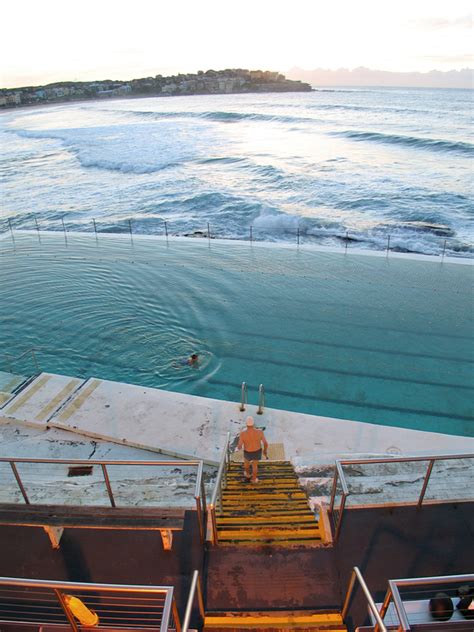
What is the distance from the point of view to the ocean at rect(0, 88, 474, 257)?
25406 mm

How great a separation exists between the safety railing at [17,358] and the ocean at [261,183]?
12.8 metres

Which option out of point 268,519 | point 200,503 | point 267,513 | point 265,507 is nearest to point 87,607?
point 200,503

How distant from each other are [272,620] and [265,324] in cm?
1011

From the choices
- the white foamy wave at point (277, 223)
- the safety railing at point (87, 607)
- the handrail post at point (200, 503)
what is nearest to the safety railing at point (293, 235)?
the white foamy wave at point (277, 223)

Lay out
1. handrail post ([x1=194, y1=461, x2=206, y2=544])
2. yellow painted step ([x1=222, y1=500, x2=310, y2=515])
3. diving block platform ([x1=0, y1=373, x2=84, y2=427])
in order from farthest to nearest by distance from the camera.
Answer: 1. diving block platform ([x1=0, y1=373, x2=84, y2=427])
2. yellow painted step ([x1=222, y1=500, x2=310, y2=515])
3. handrail post ([x1=194, y1=461, x2=206, y2=544])

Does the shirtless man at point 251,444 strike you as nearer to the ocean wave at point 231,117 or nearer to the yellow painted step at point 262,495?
the yellow painted step at point 262,495

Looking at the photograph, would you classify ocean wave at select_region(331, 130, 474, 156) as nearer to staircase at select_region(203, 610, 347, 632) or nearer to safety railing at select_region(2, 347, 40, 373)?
safety railing at select_region(2, 347, 40, 373)

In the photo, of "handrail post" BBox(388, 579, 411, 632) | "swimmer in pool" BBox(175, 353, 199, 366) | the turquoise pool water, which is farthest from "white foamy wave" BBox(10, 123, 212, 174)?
"handrail post" BBox(388, 579, 411, 632)

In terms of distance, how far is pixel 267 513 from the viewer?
5820mm

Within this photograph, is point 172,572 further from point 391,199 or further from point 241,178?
point 241,178

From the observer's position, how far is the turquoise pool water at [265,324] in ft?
36.5

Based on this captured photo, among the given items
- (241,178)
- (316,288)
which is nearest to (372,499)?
A: (316,288)

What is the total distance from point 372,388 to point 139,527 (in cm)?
773

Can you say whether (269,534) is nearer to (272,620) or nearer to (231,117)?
(272,620)
